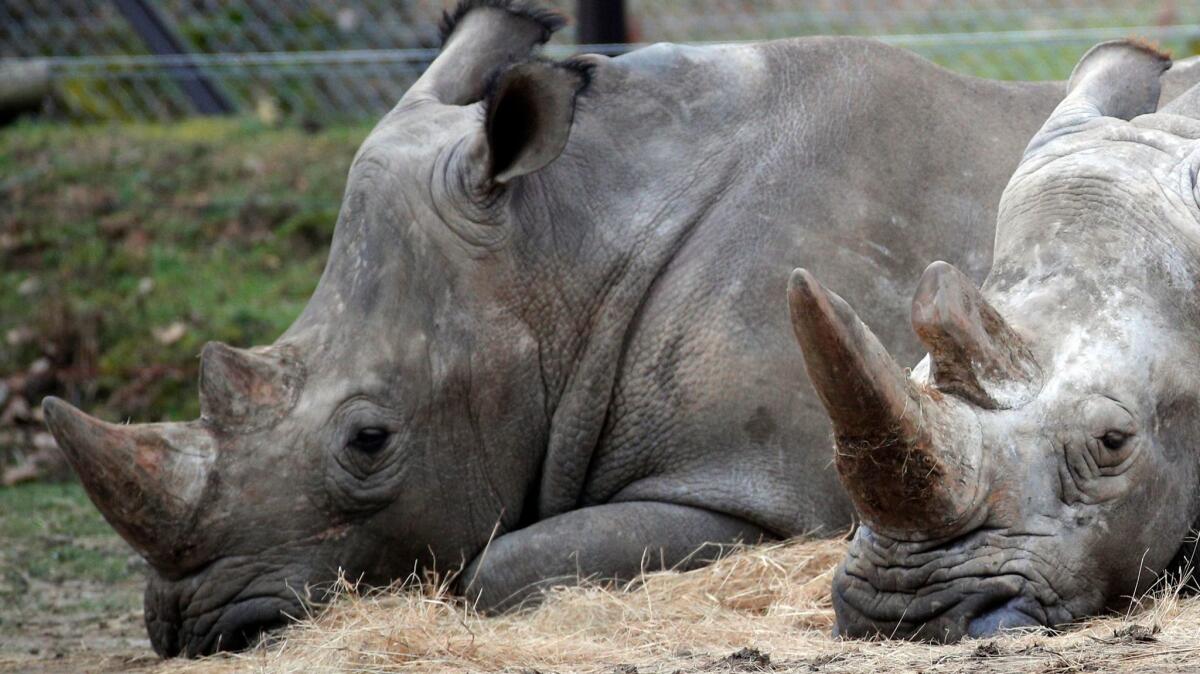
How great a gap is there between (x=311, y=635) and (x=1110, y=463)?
2.33 m

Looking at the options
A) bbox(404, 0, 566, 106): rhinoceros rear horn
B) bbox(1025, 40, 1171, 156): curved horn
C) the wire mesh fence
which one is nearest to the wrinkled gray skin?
bbox(404, 0, 566, 106): rhinoceros rear horn

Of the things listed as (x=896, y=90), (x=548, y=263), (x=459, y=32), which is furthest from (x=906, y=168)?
(x=459, y=32)

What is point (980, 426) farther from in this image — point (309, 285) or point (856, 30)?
point (856, 30)

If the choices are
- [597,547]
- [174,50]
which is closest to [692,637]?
[597,547]

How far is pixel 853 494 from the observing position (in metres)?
4.51

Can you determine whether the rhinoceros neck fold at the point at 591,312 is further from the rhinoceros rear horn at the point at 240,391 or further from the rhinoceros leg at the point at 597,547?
the rhinoceros rear horn at the point at 240,391

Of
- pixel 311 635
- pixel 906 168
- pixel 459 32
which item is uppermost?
pixel 459 32

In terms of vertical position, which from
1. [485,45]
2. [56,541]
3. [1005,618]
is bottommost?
[56,541]

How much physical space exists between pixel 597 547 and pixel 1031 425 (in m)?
1.74

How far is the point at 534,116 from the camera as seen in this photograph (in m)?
6.26

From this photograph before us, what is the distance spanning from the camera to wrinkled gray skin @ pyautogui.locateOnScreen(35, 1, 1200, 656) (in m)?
5.88

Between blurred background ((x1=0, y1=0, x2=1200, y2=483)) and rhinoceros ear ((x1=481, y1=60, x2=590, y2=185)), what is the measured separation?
354 cm

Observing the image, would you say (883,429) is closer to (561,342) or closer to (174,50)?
(561,342)

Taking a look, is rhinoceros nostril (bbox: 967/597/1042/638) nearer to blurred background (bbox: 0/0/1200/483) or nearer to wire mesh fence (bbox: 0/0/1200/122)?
blurred background (bbox: 0/0/1200/483)
